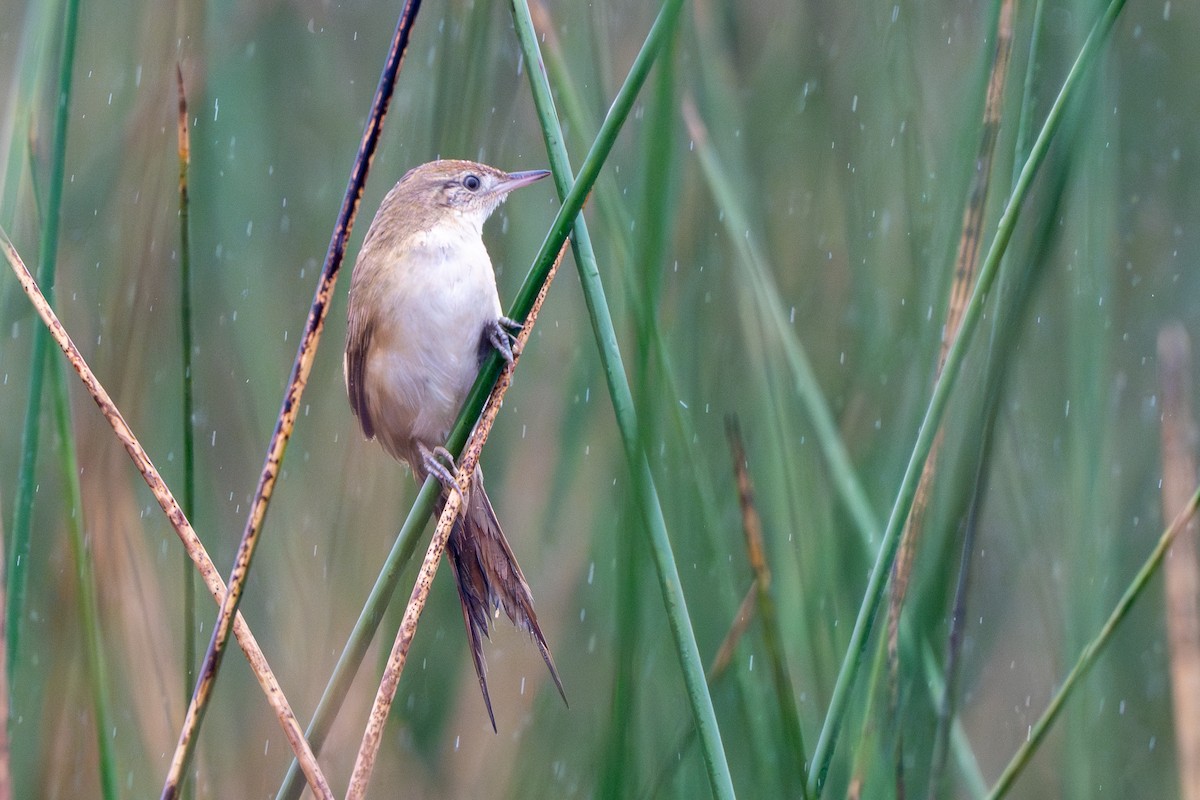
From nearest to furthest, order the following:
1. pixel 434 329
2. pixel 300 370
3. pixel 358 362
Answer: pixel 300 370 < pixel 434 329 < pixel 358 362

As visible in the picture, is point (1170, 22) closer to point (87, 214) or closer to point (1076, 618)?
point (1076, 618)

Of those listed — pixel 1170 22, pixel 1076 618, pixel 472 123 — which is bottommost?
pixel 1076 618

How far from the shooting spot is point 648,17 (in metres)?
1.98

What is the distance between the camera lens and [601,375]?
1.82m

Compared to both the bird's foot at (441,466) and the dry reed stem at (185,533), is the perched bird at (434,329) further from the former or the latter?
the dry reed stem at (185,533)

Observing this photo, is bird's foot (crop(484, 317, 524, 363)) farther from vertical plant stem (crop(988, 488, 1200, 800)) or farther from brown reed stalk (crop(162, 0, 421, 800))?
vertical plant stem (crop(988, 488, 1200, 800))

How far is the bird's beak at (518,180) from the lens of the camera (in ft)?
5.17

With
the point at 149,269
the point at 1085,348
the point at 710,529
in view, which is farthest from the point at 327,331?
the point at 1085,348

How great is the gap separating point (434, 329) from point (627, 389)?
58 cm

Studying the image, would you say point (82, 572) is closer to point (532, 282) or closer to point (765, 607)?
point (532, 282)

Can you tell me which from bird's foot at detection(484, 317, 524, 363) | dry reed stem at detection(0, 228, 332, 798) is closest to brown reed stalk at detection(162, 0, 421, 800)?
dry reed stem at detection(0, 228, 332, 798)

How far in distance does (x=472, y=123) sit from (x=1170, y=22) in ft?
4.03

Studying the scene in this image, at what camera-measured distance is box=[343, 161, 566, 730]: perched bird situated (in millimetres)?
1463

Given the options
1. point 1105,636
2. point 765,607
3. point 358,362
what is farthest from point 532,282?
point 358,362
